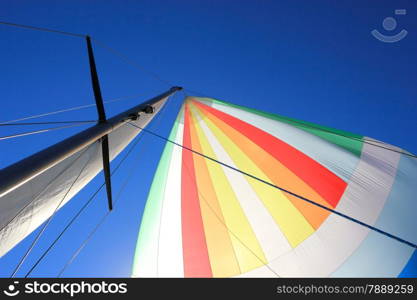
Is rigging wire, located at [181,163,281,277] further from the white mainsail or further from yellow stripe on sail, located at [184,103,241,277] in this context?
the white mainsail

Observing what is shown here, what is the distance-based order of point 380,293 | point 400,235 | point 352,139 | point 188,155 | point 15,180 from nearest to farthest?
1. point 15,180
2. point 380,293
3. point 400,235
4. point 352,139
5. point 188,155

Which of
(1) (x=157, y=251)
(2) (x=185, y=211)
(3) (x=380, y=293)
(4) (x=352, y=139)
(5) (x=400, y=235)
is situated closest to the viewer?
(3) (x=380, y=293)

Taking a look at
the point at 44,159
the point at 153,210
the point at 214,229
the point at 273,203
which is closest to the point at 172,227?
the point at 153,210

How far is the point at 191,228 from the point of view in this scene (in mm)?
5785

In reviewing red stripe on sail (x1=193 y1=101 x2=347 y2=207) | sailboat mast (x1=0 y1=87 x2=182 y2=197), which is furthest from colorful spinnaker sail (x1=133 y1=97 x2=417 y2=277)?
sailboat mast (x1=0 y1=87 x2=182 y2=197)

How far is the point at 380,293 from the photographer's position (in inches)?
115

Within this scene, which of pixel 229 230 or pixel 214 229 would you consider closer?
pixel 229 230

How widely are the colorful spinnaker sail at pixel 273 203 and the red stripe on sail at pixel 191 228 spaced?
2 centimetres

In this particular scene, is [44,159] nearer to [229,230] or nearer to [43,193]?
[43,193]

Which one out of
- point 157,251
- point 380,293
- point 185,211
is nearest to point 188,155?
point 185,211

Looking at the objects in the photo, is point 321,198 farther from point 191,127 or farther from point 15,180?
point 15,180

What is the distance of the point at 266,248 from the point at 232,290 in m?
2.06

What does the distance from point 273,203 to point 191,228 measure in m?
2.00

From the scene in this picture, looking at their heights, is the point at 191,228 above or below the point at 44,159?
below
